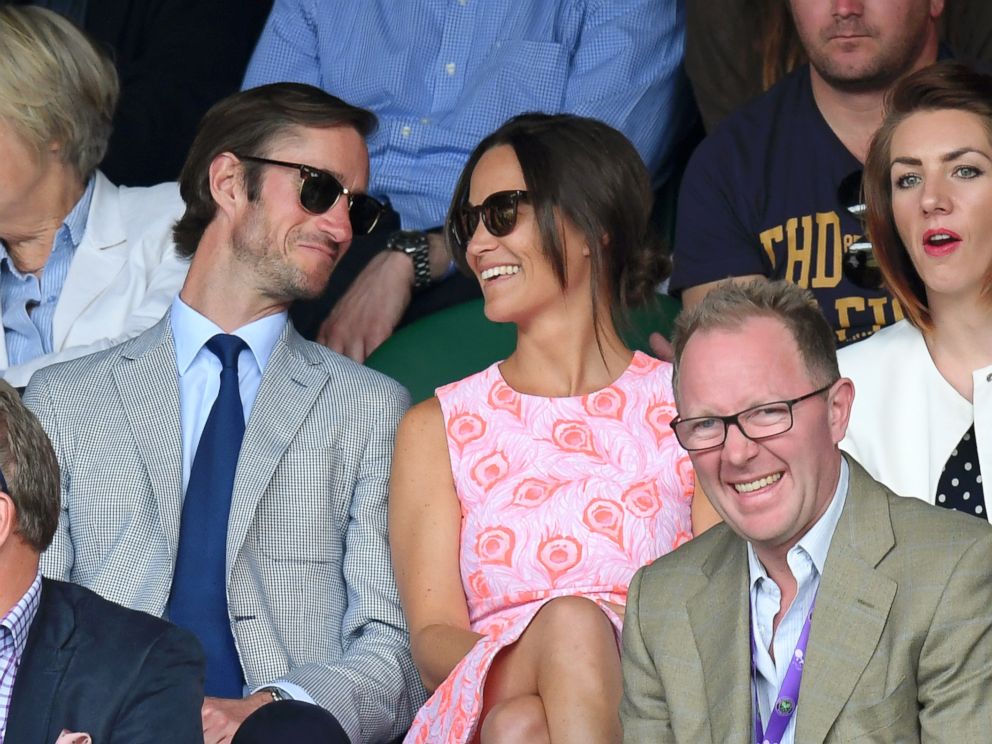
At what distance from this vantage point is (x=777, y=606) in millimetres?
2420

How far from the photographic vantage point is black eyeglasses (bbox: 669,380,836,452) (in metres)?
2.37

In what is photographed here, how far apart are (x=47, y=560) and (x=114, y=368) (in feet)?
1.32

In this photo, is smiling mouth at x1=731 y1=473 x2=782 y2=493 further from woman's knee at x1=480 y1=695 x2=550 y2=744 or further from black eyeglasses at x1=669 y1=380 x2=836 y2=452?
woman's knee at x1=480 y1=695 x2=550 y2=744

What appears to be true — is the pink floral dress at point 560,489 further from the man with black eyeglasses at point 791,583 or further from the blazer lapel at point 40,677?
the blazer lapel at point 40,677

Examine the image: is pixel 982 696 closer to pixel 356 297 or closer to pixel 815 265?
pixel 815 265

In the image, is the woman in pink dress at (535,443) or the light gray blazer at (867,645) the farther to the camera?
the woman in pink dress at (535,443)

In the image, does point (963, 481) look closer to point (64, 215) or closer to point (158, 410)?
point (158, 410)

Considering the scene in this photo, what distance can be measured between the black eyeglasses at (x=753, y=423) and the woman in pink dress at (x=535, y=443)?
17.1 inches

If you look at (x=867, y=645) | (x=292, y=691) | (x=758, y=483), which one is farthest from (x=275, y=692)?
(x=867, y=645)

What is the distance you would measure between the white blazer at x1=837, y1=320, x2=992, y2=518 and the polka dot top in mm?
13

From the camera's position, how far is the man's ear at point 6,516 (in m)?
2.24

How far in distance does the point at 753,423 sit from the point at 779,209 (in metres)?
1.32

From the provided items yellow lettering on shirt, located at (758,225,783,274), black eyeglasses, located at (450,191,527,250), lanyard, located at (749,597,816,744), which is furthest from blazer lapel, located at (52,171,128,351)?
lanyard, located at (749,597,816,744)

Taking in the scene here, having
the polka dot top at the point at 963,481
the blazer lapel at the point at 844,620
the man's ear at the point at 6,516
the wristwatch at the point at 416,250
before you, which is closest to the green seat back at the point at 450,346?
the wristwatch at the point at 416,250
